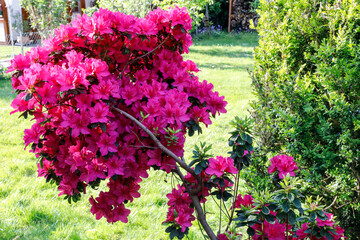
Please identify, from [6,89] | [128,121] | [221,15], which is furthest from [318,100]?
[221,15]

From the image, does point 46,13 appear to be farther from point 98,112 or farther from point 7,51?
point 98,112

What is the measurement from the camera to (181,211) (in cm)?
189

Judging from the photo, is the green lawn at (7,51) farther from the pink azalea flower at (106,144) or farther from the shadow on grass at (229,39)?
Result: the pink azalea flower at (106,144)

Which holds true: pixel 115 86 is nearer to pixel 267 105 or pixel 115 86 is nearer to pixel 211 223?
pixel 267 105

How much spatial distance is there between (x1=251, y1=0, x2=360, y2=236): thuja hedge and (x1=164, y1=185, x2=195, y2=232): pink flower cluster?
74 cm

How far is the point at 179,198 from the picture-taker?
2.02 metres

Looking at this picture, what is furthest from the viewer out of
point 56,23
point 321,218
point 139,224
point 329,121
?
point 56,23

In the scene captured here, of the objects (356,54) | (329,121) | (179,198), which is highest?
(356,54)

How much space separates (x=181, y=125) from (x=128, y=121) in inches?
10.1

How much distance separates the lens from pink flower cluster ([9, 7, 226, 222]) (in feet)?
5.29

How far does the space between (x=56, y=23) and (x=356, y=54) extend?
34.4 feet

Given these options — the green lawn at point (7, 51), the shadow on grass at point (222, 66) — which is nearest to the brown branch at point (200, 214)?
the shadow on grass at point (222, 66)

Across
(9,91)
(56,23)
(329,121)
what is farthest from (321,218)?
(56,23)

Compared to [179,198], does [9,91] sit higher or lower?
lower
